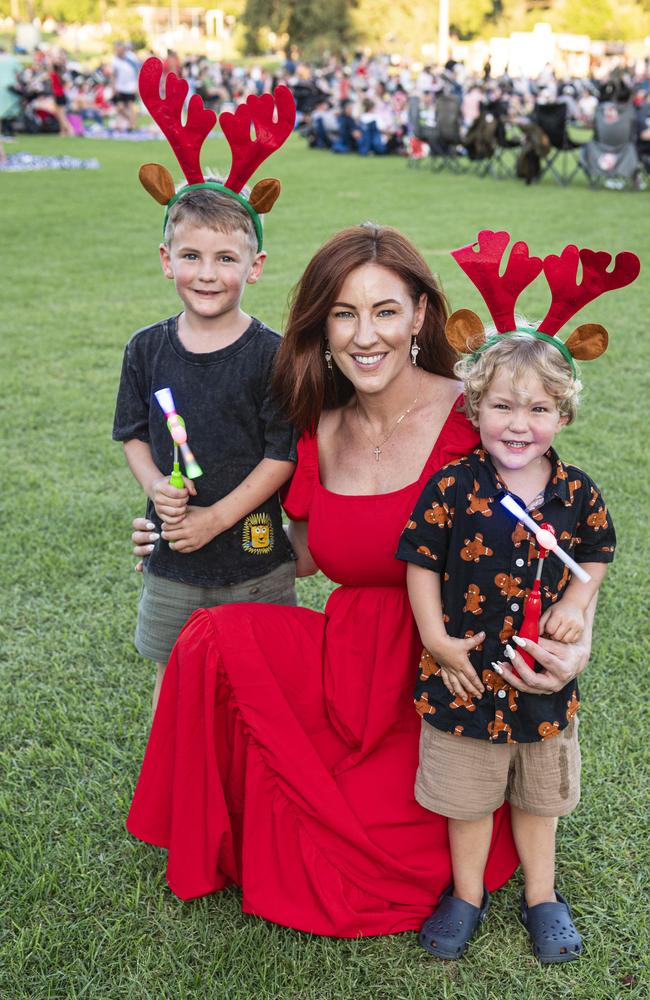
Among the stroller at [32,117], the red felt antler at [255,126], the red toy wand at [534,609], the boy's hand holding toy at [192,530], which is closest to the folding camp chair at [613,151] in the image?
the stroller at [32,117]

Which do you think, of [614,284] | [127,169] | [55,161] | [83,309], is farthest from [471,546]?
[55,161]

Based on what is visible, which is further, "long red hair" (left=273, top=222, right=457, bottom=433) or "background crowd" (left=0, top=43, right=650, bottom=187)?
"background crowd" (left=0, top=43, right=650, bottom=187)

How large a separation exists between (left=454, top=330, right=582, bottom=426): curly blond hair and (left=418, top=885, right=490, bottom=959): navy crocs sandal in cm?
116

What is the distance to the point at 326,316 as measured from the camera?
2.39m

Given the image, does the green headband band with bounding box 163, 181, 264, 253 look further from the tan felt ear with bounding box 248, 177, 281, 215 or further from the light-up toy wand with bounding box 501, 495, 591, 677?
the light-up toy wand with bounding box 501, 495, 591, 677

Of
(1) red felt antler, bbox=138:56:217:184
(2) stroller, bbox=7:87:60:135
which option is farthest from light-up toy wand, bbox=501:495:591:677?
(2) stroller, bbox=7:87:60:135

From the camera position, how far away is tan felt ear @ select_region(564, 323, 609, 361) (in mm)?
2080

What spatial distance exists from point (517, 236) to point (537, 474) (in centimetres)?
951

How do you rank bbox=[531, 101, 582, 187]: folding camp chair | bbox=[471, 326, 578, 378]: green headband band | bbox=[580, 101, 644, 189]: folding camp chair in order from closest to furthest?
bbox=[471, 326, 578, 378]: green headband band
bbox=[580, 101, 644, 189]: folding camp chair
bbox=[531, 101, 582, 187]: folding camp chair

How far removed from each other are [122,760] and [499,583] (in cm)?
141

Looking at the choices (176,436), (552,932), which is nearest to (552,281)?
(176,436)

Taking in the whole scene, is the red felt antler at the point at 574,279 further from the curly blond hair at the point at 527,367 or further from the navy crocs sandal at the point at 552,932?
the navy crocs sandal at the point at 552,932

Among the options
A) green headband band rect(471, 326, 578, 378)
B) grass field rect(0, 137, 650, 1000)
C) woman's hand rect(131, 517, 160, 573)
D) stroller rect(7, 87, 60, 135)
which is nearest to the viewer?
green headband band rect(471, 326, 578, 378)

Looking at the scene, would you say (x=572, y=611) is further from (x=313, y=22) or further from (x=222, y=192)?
(x=313, y=22)
